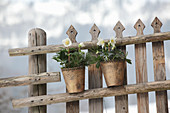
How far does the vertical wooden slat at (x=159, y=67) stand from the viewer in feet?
6.70

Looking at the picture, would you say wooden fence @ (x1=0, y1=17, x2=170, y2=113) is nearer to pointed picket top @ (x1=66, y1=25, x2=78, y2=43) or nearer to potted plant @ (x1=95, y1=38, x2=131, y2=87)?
pointed picket top @ (x1=66, y1=25, x2=78, y2=43)

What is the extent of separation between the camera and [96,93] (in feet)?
6.59

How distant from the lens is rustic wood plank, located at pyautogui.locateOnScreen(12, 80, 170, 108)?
1.97 m

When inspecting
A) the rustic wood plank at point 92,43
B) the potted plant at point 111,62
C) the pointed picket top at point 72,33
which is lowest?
the potted plant at point 111,62

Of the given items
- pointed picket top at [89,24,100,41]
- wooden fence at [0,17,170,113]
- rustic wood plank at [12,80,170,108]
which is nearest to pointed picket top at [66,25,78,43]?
wooden fence at [0,17,170,113]

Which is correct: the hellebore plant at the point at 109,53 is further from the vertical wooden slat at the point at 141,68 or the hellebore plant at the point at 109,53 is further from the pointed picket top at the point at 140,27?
the pointed picket top at the point at 140,27

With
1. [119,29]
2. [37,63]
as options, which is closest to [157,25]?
[119,29]

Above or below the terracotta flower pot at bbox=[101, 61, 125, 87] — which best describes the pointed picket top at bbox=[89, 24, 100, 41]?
above

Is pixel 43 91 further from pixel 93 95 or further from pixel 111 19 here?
pixel 111 19

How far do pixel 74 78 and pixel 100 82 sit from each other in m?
0.33

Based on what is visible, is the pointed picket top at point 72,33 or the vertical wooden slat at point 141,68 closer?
the vertical wooden slat at point 141,68

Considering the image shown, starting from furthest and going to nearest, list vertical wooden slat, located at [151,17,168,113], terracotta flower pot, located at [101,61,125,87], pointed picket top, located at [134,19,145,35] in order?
pointed picket top, located at [134,19,145,35], vertical wooden slat, located at [151,17,168,113], terracotta flower pot, located at [101,61,125,87]

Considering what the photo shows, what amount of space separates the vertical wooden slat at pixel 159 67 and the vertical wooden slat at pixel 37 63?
3.72 ft

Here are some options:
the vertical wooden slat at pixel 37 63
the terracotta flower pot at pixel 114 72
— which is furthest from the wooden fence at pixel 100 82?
the terracotta flower pot at pixel 114 72
